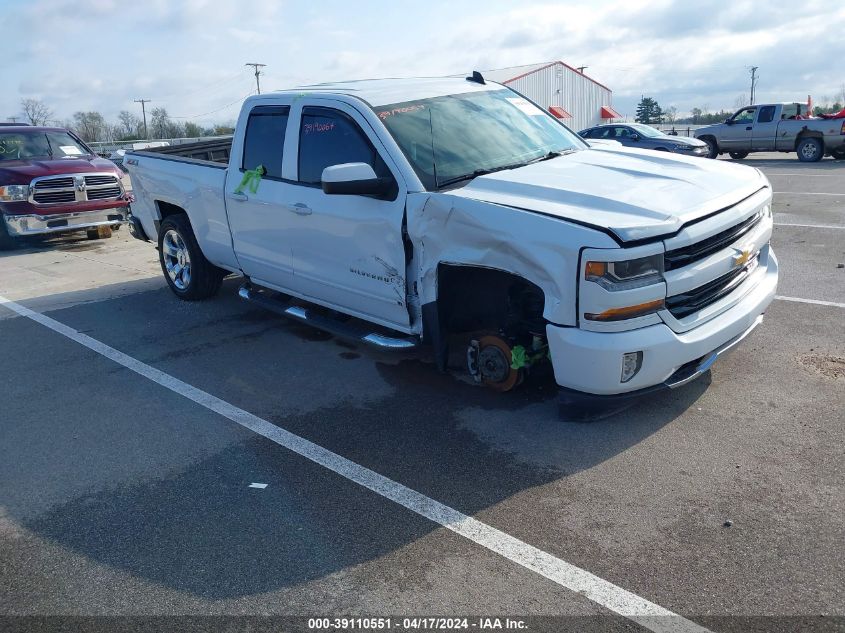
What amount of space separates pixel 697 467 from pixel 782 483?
41 centimetres

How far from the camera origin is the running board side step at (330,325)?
5.03 metres

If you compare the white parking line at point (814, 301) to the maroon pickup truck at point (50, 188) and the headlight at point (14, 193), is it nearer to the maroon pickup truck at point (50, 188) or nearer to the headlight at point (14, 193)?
the maroon pickup truck at point (50, 188)

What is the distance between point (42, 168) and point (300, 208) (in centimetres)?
857

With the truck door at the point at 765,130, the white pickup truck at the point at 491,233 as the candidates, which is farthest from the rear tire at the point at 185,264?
the truck door at the point at 765,130

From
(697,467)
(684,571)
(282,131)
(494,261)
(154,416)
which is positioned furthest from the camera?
(282,131)

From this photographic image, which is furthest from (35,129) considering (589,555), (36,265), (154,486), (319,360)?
(589,555)

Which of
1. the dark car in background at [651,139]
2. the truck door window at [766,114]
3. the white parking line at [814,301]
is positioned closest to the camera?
the white parking line at [814,301]

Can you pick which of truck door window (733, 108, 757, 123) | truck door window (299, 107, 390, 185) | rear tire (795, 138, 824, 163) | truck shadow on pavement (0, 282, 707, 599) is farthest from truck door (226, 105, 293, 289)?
truck door window (733, 108, 757, 123)

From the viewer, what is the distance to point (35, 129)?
43.0 ft

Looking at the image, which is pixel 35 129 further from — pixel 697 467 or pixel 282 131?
pixel 697 467

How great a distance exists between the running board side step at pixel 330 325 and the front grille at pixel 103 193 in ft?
22.9

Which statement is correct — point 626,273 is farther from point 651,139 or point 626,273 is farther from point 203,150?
point 651,139

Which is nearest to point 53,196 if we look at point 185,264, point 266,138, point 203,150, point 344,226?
point 203,150

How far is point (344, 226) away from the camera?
5.20m
